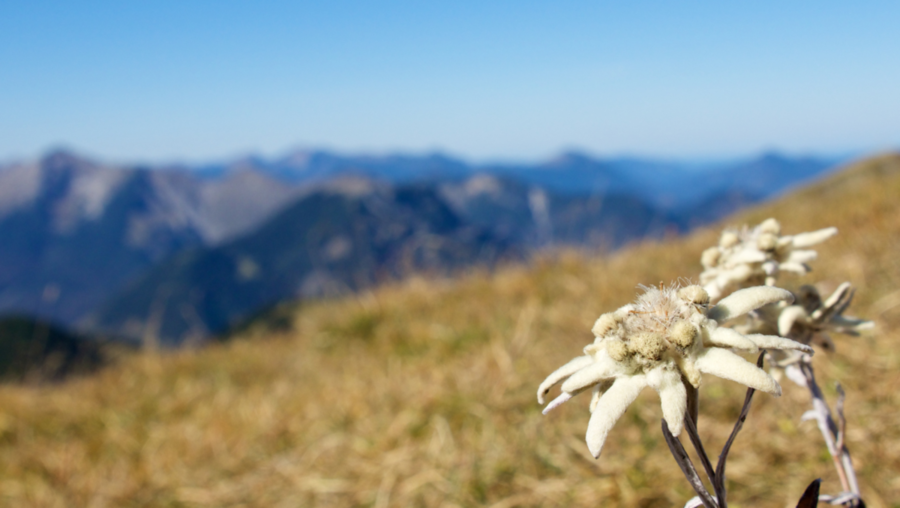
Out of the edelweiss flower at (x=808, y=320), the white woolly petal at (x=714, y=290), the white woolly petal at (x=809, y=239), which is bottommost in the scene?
the edelweiss flower at (x=808, y=320)

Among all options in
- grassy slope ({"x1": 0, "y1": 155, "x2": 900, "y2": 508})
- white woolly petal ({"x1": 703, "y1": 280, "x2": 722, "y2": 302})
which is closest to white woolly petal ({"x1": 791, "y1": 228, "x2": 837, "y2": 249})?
white woolly petal ({"x1": 703, "y1": 280, "x2": 722, "y2": 302})

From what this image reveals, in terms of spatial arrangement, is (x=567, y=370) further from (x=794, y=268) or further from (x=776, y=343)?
(x=794, y=268)

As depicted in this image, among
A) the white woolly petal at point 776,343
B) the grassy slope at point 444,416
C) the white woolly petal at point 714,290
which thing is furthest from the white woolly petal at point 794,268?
the grassy slope at point 444,416

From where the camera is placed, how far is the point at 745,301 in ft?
2.96

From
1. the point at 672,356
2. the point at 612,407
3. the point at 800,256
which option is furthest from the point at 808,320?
the point at 612,407

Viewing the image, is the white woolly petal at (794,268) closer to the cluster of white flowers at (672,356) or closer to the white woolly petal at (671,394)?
the cluster of white flowers at (672,356)

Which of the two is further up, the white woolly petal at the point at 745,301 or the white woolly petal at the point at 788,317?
the white woolly petal at the point at 745,301

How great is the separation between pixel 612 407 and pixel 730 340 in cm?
19

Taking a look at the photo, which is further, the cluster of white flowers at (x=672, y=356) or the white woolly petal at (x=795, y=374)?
the white woolly petal at (x=795, y=374)

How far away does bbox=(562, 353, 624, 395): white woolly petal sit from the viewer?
2.86ft

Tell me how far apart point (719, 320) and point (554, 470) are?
2298 millimetres

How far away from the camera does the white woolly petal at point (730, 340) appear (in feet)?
2.71

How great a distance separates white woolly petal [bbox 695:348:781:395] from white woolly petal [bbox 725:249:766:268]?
0.41m

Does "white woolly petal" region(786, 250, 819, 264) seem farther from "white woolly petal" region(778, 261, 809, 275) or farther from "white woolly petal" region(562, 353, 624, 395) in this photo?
"white woolly petal" region(562, 353, 624, 395)
